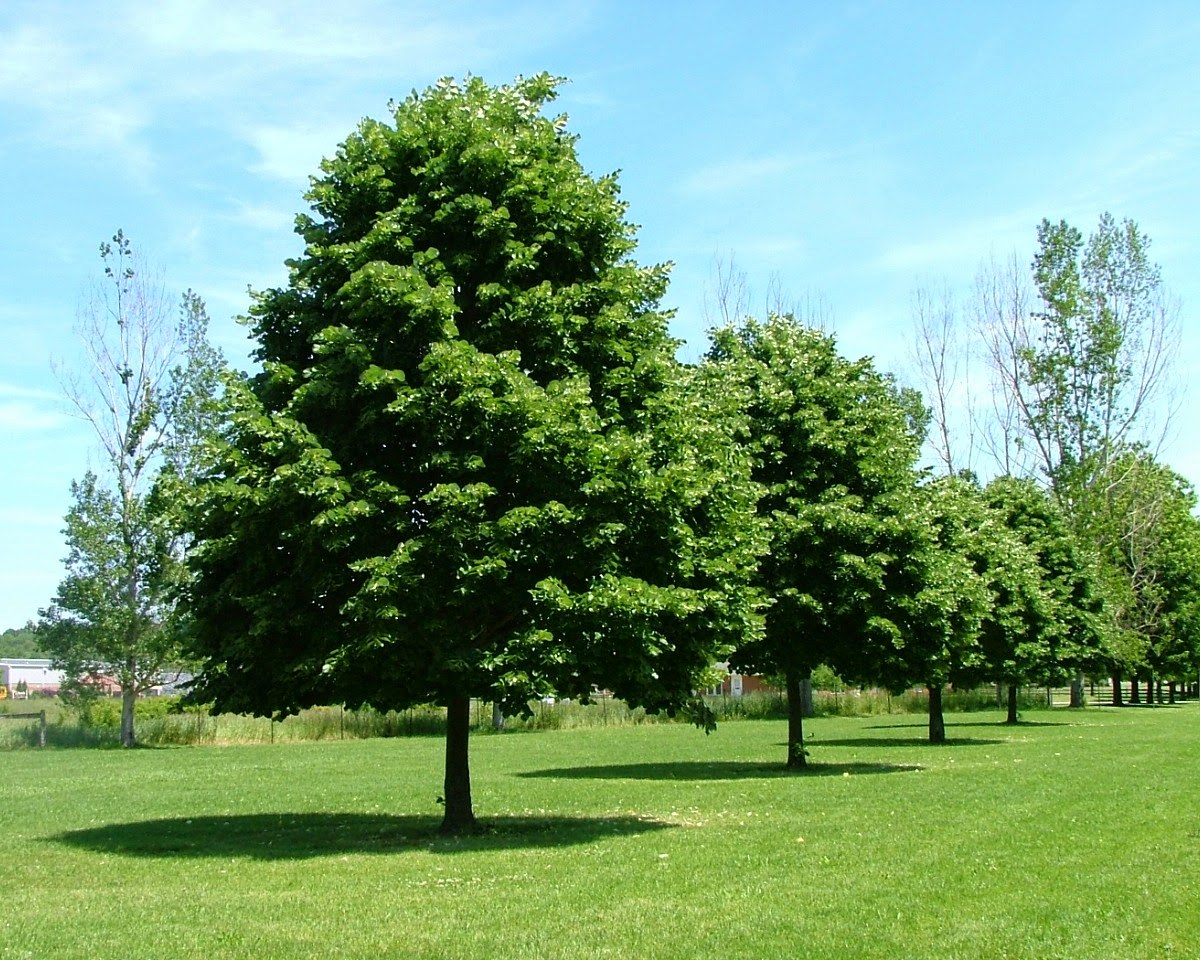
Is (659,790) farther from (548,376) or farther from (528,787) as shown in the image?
(548,376)

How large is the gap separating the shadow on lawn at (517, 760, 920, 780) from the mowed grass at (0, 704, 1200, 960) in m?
0.31

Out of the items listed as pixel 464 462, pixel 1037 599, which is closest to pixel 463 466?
pixel 464 462

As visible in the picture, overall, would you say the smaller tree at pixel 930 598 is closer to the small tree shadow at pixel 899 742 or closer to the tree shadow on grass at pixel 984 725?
the small tree shadow at pixel 899 742

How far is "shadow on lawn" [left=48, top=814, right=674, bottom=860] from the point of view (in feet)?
50.6

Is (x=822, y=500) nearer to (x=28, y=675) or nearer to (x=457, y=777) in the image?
(x=457, y=777)

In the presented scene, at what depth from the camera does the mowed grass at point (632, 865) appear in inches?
364

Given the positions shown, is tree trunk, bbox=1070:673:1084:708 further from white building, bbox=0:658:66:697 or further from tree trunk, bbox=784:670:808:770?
white building, bbox=0:658:66:697

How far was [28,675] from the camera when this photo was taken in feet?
481

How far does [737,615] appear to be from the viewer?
1634cm

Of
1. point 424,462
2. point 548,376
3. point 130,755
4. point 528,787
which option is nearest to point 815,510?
point 528,787

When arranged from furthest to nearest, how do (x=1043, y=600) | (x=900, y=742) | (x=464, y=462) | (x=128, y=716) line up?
(x=128, y=716) < (x=1043, y=600) < (x=900, y=742) < (x=464, y=462)

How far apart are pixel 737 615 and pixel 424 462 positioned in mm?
4746

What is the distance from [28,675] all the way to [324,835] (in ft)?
480

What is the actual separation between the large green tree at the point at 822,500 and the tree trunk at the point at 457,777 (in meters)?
8.96
